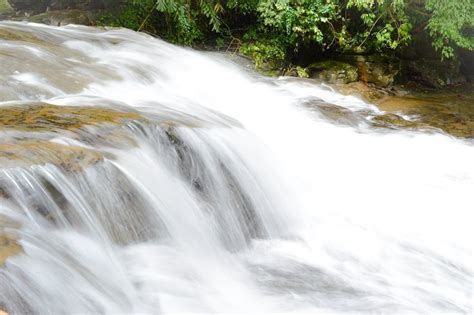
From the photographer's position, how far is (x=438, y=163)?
5719 mm

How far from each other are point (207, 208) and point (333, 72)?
580cm

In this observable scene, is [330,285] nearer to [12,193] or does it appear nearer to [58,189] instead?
[58,189]

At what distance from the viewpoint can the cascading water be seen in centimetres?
275

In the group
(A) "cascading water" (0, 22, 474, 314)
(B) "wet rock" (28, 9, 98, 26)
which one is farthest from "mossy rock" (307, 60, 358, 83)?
(B) "wet rock" (28, 9, 98, 26)

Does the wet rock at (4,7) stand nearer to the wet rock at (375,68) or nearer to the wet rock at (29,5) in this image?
the wet rock at (29,5)

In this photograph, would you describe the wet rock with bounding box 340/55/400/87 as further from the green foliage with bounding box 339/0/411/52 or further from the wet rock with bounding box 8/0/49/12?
the wet rock with bounding box 8/0/49/12

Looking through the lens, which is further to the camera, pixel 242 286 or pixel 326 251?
Answer: pixel 326 251

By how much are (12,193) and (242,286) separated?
1.53 metres

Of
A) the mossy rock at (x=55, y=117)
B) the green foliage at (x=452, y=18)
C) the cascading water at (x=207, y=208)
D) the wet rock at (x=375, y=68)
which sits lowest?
the cascading water at (x=207, y=208)

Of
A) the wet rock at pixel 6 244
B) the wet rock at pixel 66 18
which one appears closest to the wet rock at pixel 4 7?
the wet rock at pixel 66 18

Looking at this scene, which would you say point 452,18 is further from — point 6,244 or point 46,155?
point 6,244

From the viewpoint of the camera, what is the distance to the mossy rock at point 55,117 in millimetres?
3406

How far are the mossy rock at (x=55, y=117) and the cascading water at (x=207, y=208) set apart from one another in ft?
0.10

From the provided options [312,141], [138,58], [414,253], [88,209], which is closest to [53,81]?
[138,58]
